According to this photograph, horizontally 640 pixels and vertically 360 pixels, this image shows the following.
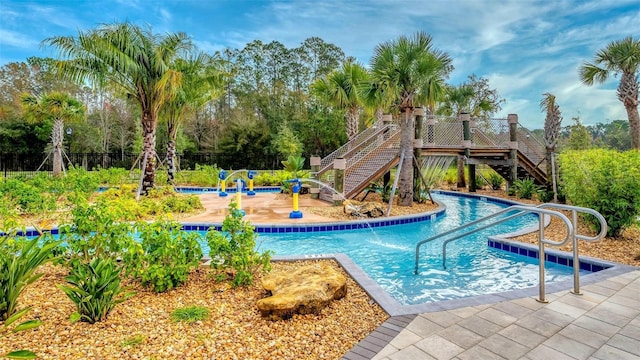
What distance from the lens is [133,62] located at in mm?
9609

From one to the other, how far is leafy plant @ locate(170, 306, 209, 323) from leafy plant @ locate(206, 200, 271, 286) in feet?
1.95

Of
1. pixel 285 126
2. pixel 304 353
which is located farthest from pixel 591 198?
pixel 285 126

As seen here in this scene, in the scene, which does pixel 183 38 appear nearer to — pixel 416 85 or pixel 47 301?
pixel 416 85

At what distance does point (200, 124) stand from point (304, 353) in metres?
29.5

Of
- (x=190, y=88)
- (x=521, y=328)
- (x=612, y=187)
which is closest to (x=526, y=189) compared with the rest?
(x=612, y=187)

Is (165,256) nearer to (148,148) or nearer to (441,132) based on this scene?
(148,148)

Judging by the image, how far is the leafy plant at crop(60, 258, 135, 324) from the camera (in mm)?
2762

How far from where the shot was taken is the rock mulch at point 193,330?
2.44 metres

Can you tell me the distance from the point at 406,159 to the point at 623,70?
11241mm

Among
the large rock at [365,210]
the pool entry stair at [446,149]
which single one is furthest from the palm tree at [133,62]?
the large rock at [365,210]

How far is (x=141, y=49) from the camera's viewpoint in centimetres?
996

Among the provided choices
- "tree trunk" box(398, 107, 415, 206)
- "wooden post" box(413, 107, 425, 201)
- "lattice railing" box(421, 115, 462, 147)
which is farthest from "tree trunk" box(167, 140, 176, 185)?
"lattice railing" box(421, 115, 462, 147)

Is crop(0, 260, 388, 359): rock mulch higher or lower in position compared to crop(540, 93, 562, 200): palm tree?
lower

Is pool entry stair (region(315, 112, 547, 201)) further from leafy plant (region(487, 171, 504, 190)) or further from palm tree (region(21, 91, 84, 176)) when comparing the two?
palm tree (region(21, 91, 84, 176))
